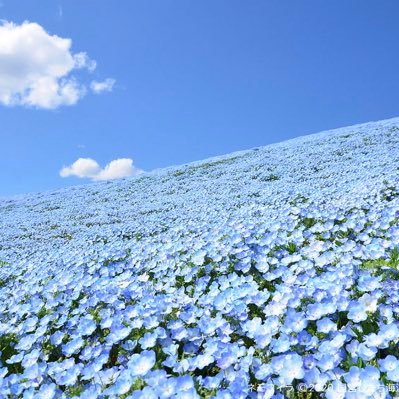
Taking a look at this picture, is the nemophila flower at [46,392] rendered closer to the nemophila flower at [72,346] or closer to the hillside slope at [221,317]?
the hillside slope at [221,317]

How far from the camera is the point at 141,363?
2.98 m

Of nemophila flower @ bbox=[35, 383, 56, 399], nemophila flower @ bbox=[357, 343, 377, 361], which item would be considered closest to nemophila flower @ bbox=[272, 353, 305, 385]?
nemophila flower @ bbox=[357, 343, 377, 361]

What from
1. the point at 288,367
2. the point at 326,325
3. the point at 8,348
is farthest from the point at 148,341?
the point at 8,348

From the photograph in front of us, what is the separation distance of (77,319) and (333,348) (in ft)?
8.38

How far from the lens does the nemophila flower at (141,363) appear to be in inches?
114

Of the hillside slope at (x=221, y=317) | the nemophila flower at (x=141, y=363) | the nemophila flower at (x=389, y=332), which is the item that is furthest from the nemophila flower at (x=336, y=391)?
the nemophila flower at (x=141, y=363)

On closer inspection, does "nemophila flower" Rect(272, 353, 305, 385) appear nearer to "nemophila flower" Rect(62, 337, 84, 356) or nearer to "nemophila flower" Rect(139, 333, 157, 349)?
"nemophila flower" Rect(139, 333, 157, 349)

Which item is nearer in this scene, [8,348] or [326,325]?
[326,325]

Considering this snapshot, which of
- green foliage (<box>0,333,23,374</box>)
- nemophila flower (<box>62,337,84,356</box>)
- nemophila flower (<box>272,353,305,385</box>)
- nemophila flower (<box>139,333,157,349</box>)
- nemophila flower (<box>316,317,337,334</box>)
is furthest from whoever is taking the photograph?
green foliage (<box>0,333,23,374</box>)

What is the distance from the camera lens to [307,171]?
694 inches

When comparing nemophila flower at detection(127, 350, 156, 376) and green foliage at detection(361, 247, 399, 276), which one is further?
green foliage at detection(361, 247, 399, 276)

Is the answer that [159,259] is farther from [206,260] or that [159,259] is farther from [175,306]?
[175,306]

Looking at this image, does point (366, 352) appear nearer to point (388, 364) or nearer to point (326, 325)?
point (388, 364)

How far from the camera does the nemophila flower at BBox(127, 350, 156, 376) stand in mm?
2898
